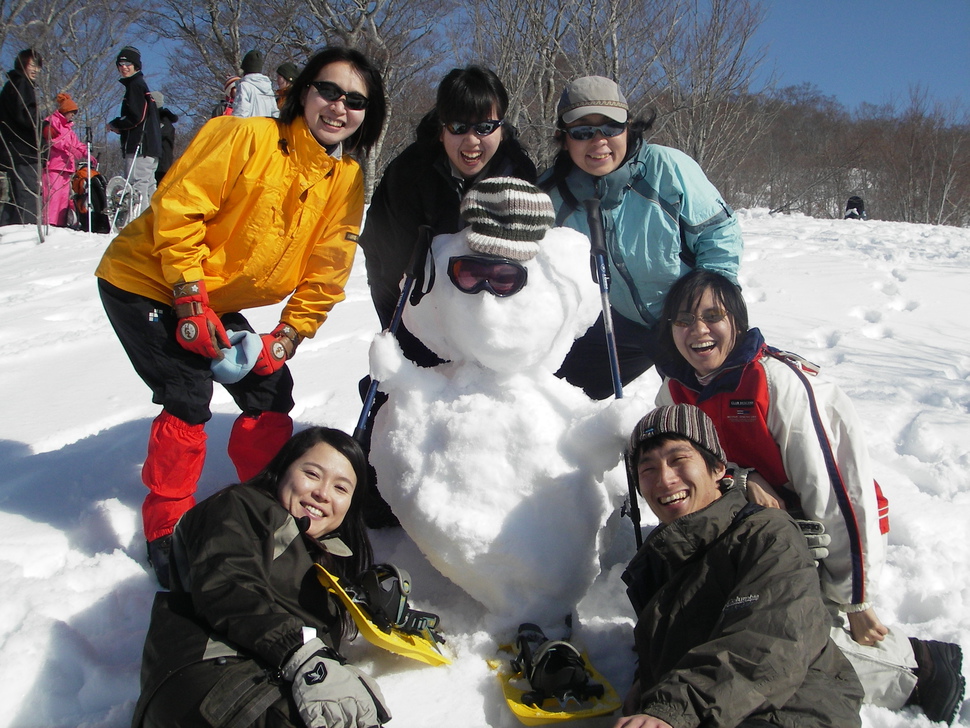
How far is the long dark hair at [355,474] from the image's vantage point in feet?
7.01

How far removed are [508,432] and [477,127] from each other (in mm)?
1074

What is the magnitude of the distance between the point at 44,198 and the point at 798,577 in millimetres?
9705

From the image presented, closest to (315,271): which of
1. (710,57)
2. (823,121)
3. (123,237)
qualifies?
(123,237)

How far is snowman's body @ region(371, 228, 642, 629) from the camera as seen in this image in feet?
6.98

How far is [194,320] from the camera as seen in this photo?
231 cm

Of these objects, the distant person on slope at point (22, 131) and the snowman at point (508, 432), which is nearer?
the snowman at point (508, 432)

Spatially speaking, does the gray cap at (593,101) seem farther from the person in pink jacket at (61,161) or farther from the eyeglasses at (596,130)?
the person in pink jacket at (61,161)

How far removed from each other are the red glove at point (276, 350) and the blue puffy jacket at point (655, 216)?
1.14 meters

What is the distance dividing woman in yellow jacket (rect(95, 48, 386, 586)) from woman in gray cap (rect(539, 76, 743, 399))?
2.48ft

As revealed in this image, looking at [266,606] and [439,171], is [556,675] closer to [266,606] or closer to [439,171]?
[266,606]

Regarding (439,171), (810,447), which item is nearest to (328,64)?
(439,171)

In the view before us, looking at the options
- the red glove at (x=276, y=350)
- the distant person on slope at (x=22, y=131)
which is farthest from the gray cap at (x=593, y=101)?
the distant person on slope at (x=22, y=131)

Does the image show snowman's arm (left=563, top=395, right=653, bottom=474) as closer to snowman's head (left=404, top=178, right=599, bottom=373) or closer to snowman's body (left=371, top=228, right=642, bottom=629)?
snowman's body (left=371, top=228, right=642, bottom=629)

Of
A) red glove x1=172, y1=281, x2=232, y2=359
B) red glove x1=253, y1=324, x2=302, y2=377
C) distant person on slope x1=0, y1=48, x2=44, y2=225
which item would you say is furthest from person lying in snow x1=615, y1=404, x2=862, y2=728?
distant person on slope x1=0, y1=48, x2=44, y2=225
